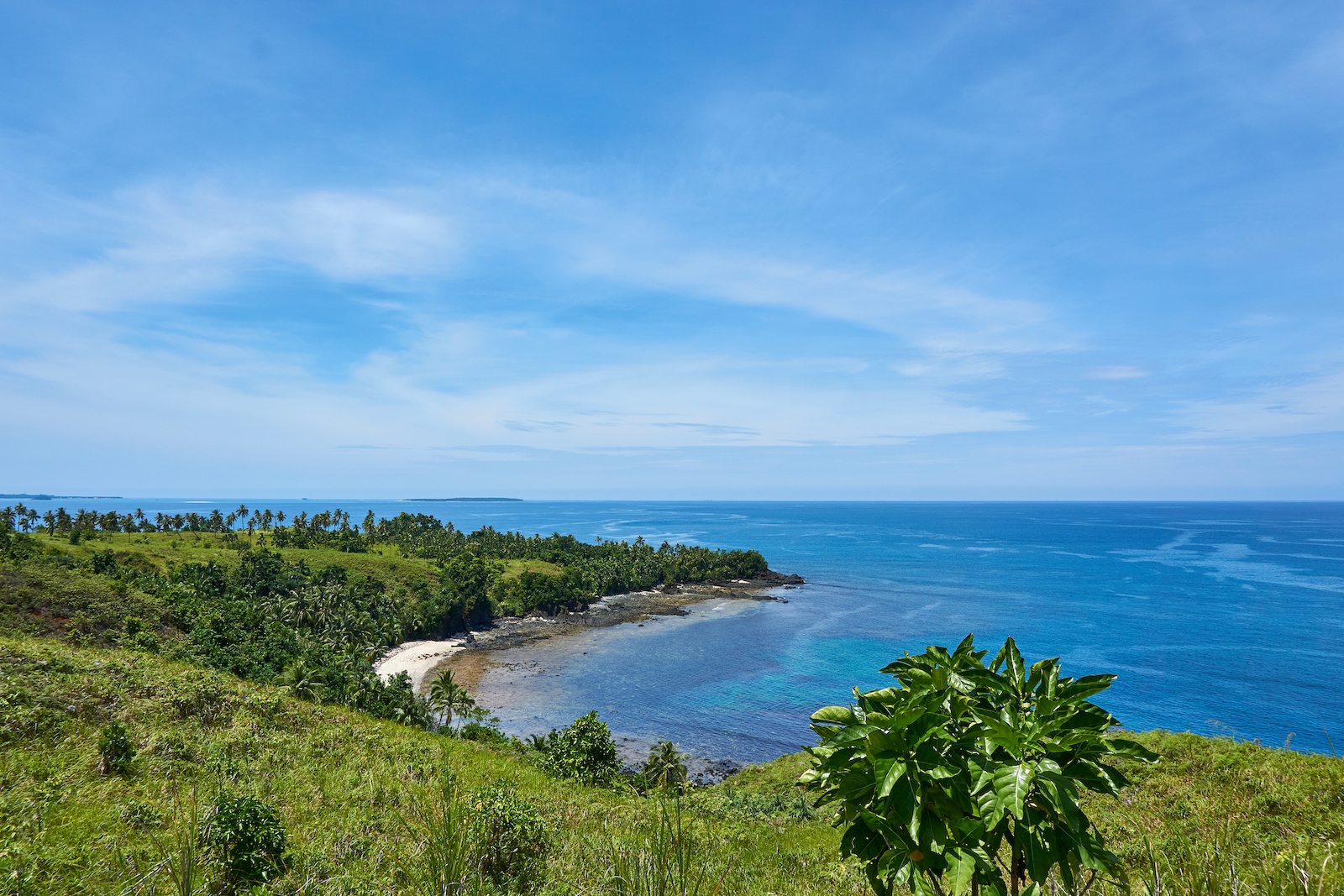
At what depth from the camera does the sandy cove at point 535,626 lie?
70.6 meters

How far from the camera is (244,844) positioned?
697cm

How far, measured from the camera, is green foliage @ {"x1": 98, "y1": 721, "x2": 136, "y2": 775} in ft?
37.1

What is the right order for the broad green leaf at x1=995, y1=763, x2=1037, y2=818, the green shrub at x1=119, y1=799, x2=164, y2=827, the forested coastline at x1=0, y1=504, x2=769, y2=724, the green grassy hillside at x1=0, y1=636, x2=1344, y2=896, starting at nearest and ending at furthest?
the broad green leaf at x1=995, y1=763, x2=1037, y2=818, the green grassy hillside at x1=0, y1=636, x2=1344, y2=896, the green shrub at x1=119, y1=799, x2=164, y2=827, the forested coastline at x1=0, y1=504, x2=769, y2=724

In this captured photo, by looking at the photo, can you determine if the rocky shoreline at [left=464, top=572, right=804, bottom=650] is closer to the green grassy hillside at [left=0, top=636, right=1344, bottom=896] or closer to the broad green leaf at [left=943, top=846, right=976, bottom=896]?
the green grassy hillside at [left=0, top=636, right=1344, bottom=896]

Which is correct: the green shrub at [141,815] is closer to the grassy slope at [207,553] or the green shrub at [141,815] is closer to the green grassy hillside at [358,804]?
the green grassy hillside at [358,804]

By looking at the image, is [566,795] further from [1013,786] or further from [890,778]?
[1013,786]

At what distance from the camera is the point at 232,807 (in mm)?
6910

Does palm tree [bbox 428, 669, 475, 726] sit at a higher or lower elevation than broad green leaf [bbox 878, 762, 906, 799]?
lower

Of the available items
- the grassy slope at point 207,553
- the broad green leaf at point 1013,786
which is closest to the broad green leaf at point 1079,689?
the broad green leaf at point 1013,786

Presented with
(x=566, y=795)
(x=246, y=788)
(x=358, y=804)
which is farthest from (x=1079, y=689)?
(x=566, y=795)

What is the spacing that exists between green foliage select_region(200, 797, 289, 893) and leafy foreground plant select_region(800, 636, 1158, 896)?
7.43 metres

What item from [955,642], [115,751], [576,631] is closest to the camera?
[115,751]

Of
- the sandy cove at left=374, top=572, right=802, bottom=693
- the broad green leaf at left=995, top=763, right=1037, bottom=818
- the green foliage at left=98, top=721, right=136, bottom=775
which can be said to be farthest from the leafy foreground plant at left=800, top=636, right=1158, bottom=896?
the sandy cove at left=374, top=572, right=802, bottom=693

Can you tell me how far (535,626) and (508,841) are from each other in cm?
9064
